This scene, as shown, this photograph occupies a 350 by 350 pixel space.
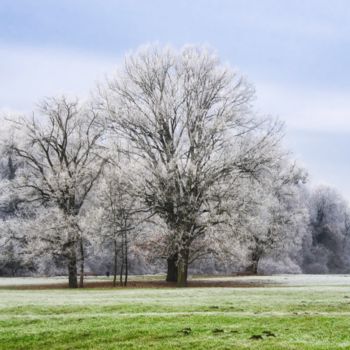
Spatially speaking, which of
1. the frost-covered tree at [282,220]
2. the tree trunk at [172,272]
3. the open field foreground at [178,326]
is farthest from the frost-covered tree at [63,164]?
the open field foreground at [178,326]

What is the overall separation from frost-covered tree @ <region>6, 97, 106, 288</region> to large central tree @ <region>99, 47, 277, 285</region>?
3.48 metres

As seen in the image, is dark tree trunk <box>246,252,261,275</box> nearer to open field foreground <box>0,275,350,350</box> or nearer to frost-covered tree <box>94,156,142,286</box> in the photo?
frost-covered tree <box>94,156,142,286</box>

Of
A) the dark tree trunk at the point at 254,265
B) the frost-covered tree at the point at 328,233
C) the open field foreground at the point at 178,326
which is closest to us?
the open field foreground at the point at 178,326

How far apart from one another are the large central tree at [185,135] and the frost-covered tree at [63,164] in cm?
348

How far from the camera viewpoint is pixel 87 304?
2348 centimetres

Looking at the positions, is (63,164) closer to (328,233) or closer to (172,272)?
(172,272)

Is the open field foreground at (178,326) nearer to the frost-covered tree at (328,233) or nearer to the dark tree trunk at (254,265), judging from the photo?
the dark tree trunk at (254,265)

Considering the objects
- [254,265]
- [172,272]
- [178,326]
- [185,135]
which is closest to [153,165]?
[185,135]

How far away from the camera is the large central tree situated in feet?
144

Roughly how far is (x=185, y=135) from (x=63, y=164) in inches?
378

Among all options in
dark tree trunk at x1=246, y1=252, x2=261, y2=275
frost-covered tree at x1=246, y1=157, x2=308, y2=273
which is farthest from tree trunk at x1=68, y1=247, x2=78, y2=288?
dark tree trunk at x1=246, y1=252, x2=261, y2=275

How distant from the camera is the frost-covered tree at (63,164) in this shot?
47219 mm

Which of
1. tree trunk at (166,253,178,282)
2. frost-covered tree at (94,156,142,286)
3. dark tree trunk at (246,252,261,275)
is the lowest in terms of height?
tree trunk at (166,253,178,282)

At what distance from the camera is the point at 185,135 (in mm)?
46844
